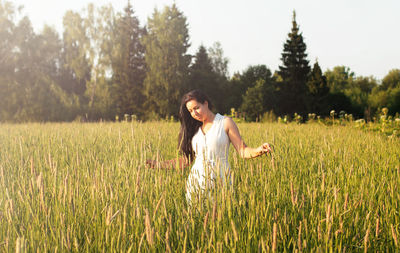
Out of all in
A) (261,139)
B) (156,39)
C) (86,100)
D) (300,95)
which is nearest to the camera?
(261,139)

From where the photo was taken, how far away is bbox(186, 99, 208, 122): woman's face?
3.24 m

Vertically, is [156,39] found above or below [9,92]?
above

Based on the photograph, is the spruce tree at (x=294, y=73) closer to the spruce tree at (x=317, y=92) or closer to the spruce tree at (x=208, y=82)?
the spruce tree at (x=317, y=92)

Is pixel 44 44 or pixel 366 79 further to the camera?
pixel 366 79

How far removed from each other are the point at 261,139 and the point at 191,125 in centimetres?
323

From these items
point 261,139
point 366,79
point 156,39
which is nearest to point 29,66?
point 156,39

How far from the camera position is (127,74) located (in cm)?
2708

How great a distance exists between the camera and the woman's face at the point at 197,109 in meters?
3.24

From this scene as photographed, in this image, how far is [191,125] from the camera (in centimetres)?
359

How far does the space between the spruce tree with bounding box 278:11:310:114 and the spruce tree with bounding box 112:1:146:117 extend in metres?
15.9

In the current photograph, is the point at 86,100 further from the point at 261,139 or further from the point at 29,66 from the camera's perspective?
the point at 261,139

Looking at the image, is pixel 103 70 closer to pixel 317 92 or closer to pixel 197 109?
pixel 317 92

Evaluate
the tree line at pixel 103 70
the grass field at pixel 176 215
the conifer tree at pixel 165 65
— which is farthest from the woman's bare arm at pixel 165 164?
the conifer tree at pixel 165 65

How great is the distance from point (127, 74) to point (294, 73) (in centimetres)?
1877
